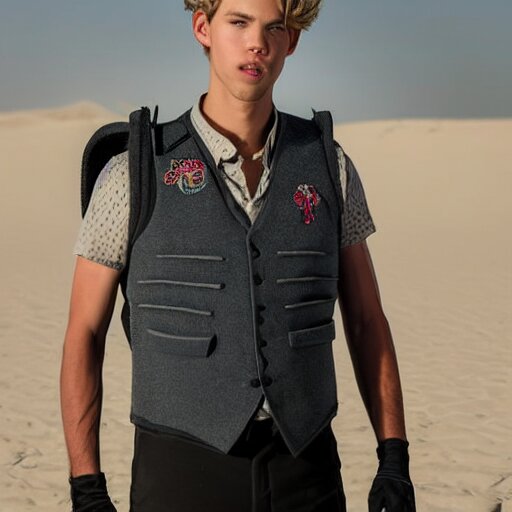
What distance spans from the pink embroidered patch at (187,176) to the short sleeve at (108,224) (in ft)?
0.31

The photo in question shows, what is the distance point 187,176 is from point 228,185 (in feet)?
0.30

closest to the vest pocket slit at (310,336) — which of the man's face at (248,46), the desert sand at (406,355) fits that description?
the man's face at (248,46)

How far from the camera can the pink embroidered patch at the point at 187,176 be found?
6.62ft

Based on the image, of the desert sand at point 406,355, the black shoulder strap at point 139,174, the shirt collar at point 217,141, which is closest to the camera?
the black shoulder strap at point 139,174

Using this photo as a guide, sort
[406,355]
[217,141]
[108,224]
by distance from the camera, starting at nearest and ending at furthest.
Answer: [108,224] → [217,141] → [406,355]

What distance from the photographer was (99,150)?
2105 mm

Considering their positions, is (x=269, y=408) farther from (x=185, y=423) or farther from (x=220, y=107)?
(x=220, y=107)

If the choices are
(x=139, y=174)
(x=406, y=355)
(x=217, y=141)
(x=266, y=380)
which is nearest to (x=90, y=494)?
(x=266, y=380)

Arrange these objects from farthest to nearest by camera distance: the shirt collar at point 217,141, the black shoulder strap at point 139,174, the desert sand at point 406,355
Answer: the desert sand at point 406,355 → the shirt collar at point 217,141 → the black shoulder strap at point 139,174

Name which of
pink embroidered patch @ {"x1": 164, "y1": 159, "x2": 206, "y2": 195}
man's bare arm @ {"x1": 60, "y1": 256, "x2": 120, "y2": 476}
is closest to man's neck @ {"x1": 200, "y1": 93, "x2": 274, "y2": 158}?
pink embroidered patch @ {"x1": 164, "y1": 159, "x2": 206, "y2": 195}

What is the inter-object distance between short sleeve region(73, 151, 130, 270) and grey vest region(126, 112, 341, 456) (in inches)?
1.5

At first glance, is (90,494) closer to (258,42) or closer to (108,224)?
(108,224)

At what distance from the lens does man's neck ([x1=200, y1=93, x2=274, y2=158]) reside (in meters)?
2.08

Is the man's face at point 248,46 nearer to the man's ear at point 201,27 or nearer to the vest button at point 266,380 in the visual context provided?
the man's ear at point 201,27
